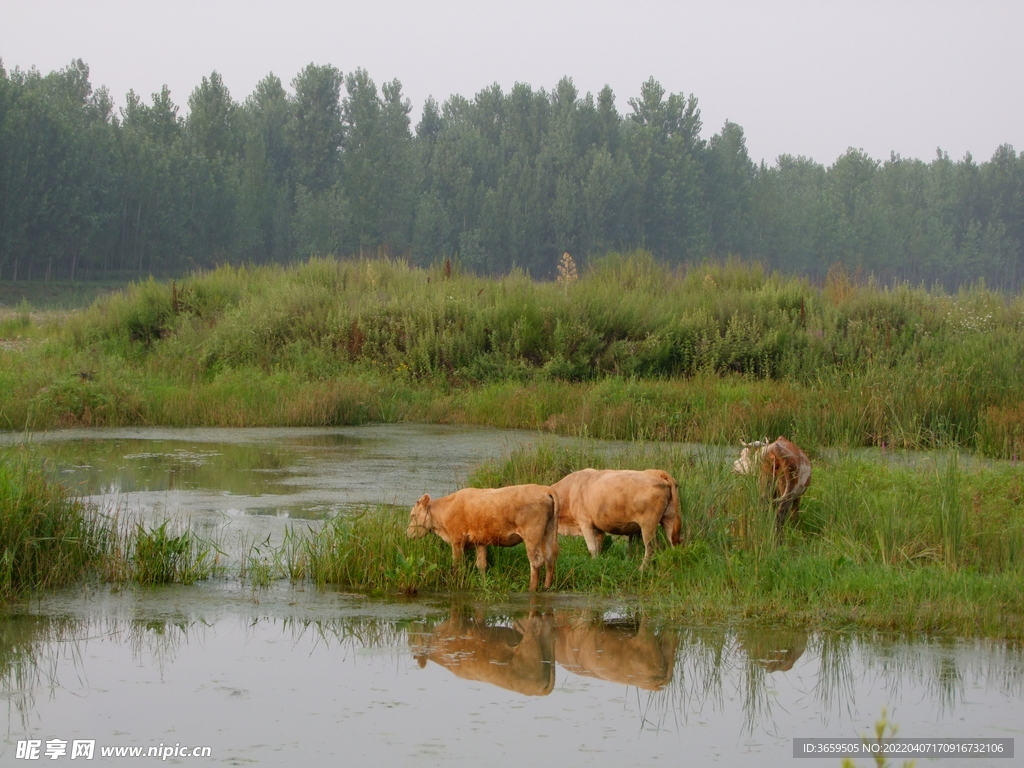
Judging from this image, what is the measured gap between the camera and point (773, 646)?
21.6 ft

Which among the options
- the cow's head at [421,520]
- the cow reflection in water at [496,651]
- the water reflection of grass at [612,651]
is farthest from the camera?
the cow's head at [421,520]

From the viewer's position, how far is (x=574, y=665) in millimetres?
6211

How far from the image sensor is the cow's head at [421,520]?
793 centimetres

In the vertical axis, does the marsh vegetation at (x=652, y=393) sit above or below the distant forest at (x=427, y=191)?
below

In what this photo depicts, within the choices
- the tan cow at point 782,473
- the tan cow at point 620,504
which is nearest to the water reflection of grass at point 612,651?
the tan cow at point 620,504

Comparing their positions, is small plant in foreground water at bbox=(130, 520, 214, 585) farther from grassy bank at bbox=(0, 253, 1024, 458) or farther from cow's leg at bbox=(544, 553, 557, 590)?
grassy bank at bbox=(0, 253, 1024, 458)

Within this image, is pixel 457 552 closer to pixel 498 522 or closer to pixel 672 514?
pixel 498 522

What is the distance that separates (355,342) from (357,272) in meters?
4.02

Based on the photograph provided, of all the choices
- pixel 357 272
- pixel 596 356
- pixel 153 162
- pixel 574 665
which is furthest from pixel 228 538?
pixel 153 162

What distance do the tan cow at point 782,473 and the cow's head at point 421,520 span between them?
2.54 meters

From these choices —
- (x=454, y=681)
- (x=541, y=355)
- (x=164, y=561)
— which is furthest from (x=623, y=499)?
(x=541, y=355)

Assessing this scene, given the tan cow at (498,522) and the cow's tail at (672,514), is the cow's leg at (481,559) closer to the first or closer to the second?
the tan cow at (498,522)

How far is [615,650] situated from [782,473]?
277 centimetres

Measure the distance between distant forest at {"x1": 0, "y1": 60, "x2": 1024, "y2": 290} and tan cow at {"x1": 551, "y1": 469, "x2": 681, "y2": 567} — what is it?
45.6 m
